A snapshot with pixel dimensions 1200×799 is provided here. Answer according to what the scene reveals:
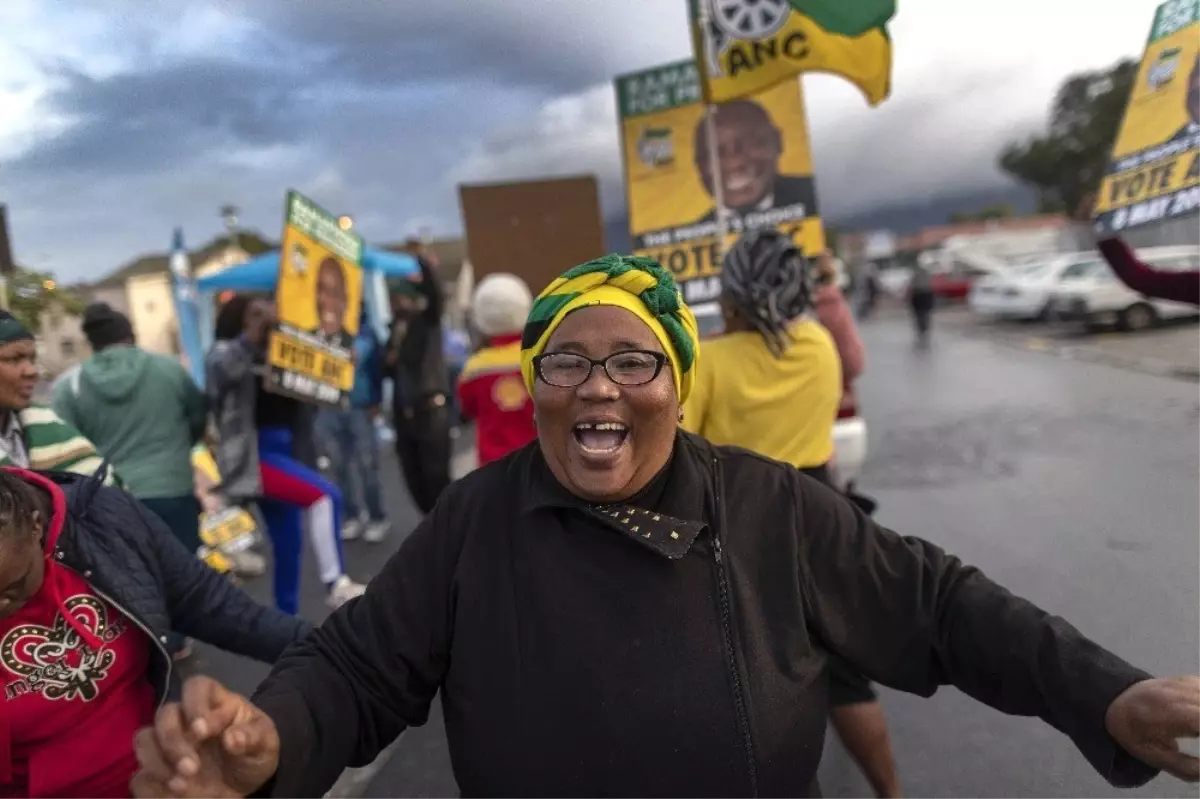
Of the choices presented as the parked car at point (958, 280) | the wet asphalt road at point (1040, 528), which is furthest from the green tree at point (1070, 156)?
the wet asphalt road at point (1040, 528)

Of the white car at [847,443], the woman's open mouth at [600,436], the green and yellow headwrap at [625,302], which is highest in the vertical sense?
the green and yellow headwrap at [625,302]

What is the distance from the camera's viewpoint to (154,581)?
2.01m

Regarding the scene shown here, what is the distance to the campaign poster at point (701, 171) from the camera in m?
5.02

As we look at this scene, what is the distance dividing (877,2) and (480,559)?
158 inches

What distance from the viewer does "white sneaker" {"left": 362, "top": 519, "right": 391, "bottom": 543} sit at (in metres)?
6.28

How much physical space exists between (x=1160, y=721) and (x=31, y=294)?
18.7 ft

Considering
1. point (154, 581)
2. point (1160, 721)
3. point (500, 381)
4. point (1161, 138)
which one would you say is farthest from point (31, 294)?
point (1161, 138)

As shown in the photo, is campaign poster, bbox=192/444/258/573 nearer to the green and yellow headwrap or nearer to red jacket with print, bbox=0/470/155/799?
red jacket with print, bbox=0/470/155/799

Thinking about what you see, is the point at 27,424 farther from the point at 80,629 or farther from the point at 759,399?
the point at 759,399

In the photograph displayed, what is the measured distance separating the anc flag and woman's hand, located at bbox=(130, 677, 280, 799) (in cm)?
420

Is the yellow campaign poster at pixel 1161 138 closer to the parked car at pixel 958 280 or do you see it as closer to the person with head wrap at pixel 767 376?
the person with head wrap at pixel 767 376

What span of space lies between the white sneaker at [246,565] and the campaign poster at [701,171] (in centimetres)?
343

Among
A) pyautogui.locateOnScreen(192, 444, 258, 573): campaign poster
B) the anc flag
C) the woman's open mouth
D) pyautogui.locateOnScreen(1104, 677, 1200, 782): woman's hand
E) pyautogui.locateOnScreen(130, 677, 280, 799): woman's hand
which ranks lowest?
pyautogui.locateOnScreen(192, 444, 258, 573): campaign poster

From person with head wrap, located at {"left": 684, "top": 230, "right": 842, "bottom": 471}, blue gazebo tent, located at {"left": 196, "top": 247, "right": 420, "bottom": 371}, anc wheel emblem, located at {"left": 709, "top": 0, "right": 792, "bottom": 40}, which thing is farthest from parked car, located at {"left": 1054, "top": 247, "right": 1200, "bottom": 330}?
person with head wrap, located at {"left": 684, "top": 230, "right": 842, "bottom": 471}
